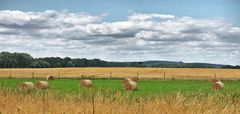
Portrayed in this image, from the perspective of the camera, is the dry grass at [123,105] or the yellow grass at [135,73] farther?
the yellow grass at [135,73]

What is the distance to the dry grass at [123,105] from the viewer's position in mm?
11914

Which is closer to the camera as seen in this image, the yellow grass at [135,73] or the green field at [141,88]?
the green field at [141,88]

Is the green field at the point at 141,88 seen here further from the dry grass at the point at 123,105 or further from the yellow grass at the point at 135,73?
the yellow grass at the point at 135,73

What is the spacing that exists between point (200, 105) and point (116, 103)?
7.41 feet

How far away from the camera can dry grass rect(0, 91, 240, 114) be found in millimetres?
11914

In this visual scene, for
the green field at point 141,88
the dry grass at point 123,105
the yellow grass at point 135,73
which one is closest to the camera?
the dry grass at point 123,105

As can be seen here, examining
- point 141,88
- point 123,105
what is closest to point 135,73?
point 141,88

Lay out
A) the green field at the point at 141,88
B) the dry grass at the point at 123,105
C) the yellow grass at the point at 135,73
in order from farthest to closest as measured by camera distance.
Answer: the yellow grass at the point at 135,73
the green field at the point at 141,88
the dry grass at the point at 123,105

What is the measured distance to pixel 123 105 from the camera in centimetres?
1268

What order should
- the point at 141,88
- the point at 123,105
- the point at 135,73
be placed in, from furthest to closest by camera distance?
the point at 135,73 < the point at 141,88 < the point at 123,105

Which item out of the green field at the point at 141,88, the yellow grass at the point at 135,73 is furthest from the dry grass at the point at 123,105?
the yellow grass at the point at 135,73

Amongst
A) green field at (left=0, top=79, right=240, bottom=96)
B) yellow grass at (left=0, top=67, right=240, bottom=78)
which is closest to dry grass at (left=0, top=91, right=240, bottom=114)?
green field at (left=0, top=79, right=240, bottom=96)

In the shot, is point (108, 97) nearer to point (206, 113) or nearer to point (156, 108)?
point (156, 108)

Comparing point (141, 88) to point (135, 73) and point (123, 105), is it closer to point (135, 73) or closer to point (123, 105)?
point (123, 105)
